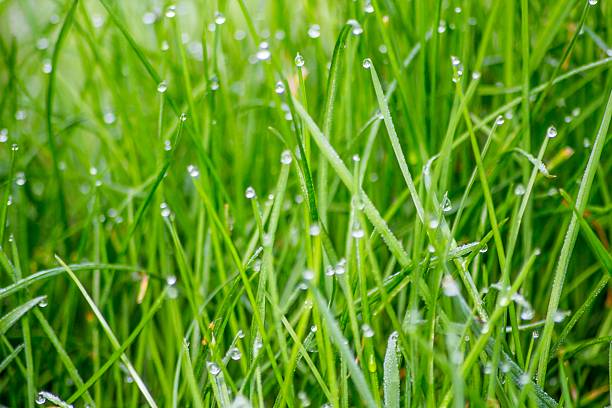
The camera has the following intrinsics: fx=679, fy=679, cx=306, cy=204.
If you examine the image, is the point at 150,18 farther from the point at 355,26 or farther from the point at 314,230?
the point at 314,230

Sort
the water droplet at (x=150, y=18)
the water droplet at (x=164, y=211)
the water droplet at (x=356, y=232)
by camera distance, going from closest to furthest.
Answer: the water droplet at (x=356, y=232) < the water droplet at (x=164, y=211) < the water droplet at (x=150, y=18)

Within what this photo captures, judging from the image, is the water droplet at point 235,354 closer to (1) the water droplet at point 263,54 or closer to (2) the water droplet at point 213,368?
(2) the water droplet at point 213,368

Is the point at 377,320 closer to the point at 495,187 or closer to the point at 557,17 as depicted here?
the point at 495,187

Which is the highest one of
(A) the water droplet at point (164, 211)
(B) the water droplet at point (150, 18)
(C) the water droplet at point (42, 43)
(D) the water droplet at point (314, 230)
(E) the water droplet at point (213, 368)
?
(B) the water droplet at point (150, 18)

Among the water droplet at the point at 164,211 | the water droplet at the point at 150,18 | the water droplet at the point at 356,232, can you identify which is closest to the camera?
the water droplet at the point at 356,232

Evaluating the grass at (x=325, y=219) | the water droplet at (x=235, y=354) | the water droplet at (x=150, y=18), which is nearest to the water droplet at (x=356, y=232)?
the grass at (x=325, y=219)

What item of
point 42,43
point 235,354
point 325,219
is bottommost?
point 235,354

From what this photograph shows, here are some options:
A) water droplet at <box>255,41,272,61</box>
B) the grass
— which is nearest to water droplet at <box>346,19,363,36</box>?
the grass

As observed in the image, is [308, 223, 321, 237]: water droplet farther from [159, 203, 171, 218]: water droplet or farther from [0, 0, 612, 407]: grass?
[159, 203, 171, 218]: water droplet

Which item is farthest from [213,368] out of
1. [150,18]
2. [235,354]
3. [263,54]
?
[150,18]
